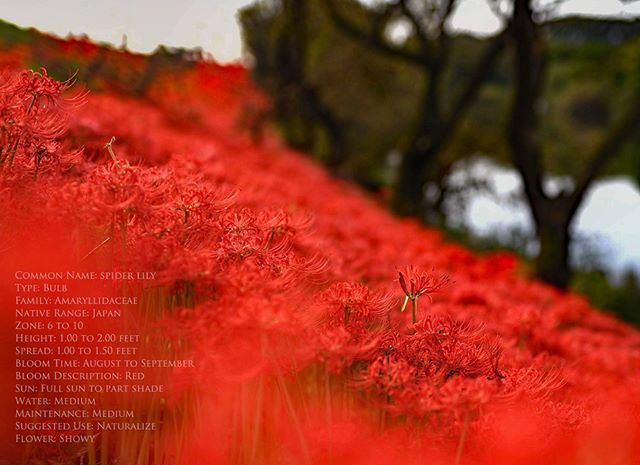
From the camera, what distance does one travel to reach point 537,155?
5699 millimetres

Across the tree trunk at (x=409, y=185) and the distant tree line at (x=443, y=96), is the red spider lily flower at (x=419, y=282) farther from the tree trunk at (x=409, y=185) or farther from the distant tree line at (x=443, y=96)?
the tree trunk at (x=409, y=185)

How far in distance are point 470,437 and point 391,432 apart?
0.50ft

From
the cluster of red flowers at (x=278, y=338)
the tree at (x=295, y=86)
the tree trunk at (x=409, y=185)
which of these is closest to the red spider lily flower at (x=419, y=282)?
the cluster of red flowers at (x=278, y=338)

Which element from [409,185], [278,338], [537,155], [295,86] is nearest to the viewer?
[278,338]

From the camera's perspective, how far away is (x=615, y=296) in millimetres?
7602

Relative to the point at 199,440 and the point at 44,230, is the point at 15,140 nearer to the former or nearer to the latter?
the point at 44,230

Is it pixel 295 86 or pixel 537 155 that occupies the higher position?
pixel 295 86

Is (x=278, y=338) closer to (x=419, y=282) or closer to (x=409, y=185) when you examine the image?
(x=419, y=282)

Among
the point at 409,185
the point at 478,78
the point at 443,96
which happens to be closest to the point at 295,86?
the point at 409,185

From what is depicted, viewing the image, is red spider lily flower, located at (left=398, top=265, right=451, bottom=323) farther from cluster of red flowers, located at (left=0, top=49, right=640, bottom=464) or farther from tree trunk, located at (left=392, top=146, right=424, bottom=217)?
tree trunk, located at (left=392, top=146, right=424, bottom=217)

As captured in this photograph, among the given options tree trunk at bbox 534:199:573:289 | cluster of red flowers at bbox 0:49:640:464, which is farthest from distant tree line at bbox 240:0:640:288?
cluster of red flowers at bbox 0:49:640:464

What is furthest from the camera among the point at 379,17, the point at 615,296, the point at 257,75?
the point at 257,75

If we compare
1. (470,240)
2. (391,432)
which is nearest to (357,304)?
(391,432)

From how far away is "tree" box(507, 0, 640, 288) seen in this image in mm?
5383
